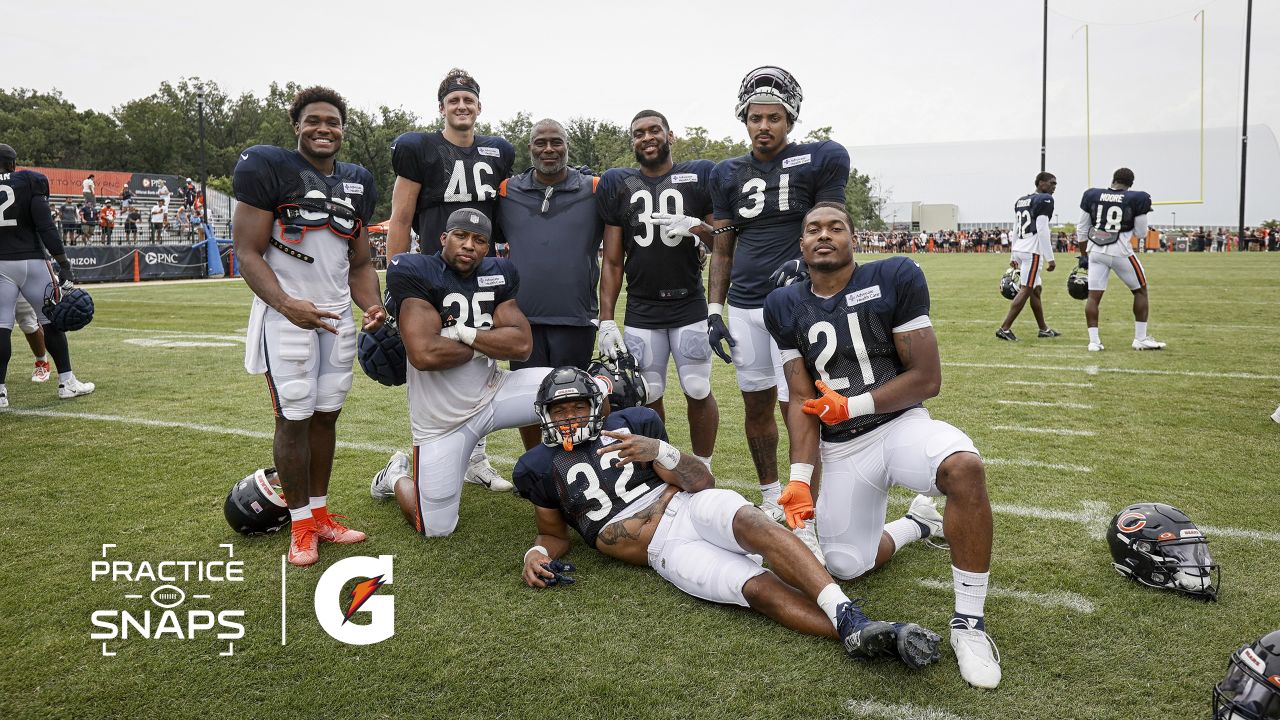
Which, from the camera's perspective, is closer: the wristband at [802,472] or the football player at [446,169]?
the wristband at [802,472]

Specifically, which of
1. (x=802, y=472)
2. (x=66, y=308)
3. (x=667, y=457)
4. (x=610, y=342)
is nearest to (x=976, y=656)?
(x=802, y=472)

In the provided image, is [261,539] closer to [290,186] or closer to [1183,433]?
[290,186]

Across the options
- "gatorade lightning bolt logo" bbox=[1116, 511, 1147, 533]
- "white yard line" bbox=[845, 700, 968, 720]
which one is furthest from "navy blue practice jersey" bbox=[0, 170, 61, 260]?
"gatorade lightning bolt logo" bbox=[1116, 511, 1147, 533]

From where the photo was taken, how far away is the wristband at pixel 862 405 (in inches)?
123

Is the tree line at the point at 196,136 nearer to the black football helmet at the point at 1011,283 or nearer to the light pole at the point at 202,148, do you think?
the light pole at the point at 202,148

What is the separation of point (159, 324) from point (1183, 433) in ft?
44.8

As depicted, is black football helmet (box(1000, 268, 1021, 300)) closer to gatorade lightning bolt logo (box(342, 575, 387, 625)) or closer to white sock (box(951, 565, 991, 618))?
white sock (box(951, 565, 991, 618))

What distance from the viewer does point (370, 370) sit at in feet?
13.7

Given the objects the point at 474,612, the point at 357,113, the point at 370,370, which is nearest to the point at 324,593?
the point at 474,612

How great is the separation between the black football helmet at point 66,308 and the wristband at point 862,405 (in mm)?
6717

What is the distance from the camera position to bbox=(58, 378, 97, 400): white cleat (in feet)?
24.4

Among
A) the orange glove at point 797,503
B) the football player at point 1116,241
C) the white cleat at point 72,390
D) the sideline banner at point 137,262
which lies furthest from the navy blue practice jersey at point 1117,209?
the sideline banner at point 137,262

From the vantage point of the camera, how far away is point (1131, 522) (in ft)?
11.1

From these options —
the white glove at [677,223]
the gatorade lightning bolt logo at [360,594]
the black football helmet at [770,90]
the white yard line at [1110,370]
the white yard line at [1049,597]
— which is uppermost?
the black football helmet at [770,90]
